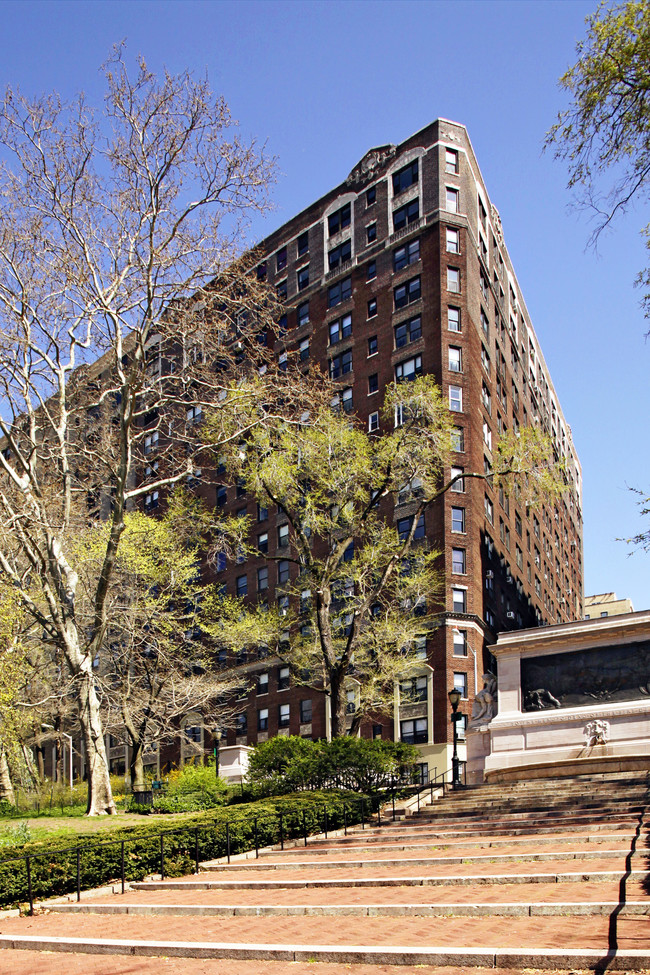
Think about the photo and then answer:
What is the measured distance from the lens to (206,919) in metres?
13.2

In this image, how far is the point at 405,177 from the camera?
62062mm

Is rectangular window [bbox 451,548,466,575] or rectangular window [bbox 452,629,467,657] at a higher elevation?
rectangular window [bbox 451,548,466,575]

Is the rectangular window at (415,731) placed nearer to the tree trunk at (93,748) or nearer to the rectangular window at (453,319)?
the rectangular window at (453,319)

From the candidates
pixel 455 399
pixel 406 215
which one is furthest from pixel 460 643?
pixel 406 215

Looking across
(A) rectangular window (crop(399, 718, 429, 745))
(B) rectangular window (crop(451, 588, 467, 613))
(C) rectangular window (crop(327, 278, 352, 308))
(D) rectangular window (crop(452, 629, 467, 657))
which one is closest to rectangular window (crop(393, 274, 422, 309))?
(C) rectangular window (crop(327, 278, 352, 308))

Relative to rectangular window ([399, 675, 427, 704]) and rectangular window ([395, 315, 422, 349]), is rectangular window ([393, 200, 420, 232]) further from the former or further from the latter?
rectangular window ([399, 675, 427, 704])

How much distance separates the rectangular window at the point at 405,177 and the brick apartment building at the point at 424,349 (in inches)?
3.5

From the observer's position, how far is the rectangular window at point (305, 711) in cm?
5803

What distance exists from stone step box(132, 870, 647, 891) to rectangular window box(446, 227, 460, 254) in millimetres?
48256

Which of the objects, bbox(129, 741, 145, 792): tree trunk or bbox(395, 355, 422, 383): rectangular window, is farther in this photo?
bbox(395, 355, 422, 383): rectangular window

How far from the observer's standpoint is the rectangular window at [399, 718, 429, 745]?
165ft

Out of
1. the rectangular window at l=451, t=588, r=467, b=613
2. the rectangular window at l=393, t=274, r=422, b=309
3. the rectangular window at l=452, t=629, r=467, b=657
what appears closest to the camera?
the rectangular window at l=452, t=629, r=467, b=657

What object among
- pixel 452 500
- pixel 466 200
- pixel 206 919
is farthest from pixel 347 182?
pixel 206 919

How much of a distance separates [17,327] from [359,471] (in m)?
12.1
